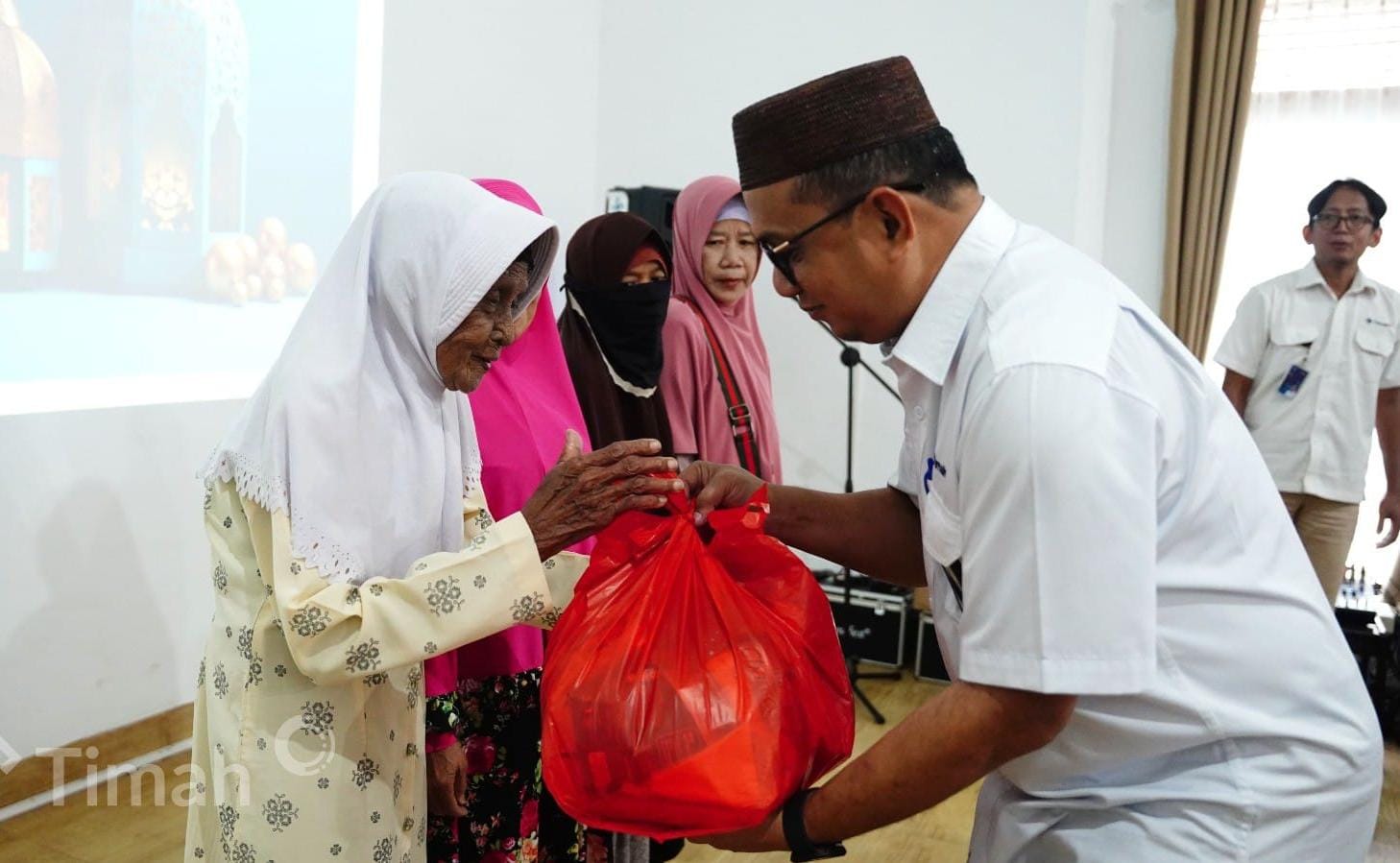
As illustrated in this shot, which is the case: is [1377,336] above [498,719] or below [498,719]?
above

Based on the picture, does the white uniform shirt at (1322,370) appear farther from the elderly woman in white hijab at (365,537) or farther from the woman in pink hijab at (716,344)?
the elderly woman in white hijab at (365,537)

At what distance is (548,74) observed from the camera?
16.7ft

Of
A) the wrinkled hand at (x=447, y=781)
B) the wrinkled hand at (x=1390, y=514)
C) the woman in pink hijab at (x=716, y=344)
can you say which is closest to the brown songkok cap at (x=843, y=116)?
the wrinkled hand at (x=447, y=781)

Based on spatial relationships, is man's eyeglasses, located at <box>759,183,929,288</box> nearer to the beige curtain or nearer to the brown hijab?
→ the brown hijab

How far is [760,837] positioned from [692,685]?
159 millimetres

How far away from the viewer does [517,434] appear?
1.98 m

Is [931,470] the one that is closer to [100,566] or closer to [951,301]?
[951,301]

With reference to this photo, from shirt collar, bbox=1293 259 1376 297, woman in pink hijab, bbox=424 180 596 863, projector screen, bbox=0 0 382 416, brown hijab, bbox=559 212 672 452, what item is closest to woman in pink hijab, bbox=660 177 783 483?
brown hijab, bbox=559 212 672 452

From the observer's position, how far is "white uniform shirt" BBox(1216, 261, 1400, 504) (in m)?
4.06

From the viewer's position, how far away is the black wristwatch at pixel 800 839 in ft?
3.43

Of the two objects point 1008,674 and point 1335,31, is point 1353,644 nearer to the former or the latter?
point 1335,31

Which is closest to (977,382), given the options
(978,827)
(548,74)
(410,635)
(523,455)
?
(978,827)

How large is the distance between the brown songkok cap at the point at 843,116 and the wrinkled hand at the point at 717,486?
0.48 metres

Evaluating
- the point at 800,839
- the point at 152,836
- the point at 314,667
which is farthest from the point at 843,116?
the point at 152,836
